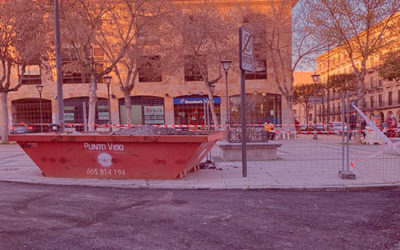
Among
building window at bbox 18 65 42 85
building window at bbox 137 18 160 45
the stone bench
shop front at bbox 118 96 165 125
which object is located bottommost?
the stone bench

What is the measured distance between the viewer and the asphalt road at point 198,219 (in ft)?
Result: 11.0

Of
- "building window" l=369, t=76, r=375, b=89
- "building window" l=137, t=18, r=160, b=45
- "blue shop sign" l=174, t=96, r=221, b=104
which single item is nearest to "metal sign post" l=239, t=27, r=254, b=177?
"building window" l=137, t=18, r=160, b=45

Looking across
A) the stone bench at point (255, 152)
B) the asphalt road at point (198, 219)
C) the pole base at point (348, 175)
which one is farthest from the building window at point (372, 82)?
the asphalt road at point (198, 219)

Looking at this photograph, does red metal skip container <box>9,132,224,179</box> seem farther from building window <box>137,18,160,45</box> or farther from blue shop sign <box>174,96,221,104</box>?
blue shop sign <box>174,96,221,104</box>

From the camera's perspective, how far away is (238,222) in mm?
4039

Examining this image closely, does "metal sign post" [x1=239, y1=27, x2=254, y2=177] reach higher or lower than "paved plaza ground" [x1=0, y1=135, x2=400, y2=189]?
higher

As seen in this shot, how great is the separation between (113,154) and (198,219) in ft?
10.9

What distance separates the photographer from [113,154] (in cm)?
688

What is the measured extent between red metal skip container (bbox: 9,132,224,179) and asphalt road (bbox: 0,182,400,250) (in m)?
0.88

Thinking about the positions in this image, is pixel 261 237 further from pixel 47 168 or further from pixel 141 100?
pixel 141 100

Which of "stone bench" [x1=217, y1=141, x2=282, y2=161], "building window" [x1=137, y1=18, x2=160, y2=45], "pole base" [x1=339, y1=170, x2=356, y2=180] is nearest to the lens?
"pole base" [x1=339, y1=170, x2=356, y2=180]

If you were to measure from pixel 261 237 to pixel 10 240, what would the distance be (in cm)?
273

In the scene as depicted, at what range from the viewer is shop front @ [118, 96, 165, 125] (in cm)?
2994

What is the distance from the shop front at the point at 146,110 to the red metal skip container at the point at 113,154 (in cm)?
2165
